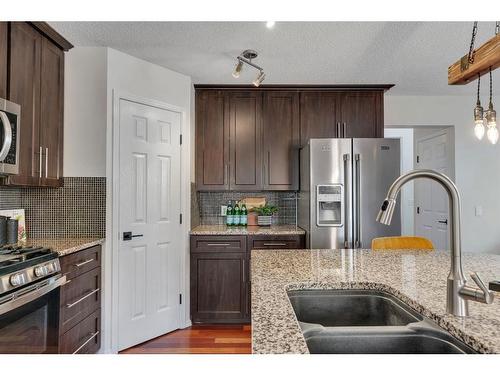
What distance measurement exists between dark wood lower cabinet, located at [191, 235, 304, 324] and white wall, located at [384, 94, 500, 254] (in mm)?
2344

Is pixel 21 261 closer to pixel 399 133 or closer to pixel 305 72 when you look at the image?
pixel 305 72

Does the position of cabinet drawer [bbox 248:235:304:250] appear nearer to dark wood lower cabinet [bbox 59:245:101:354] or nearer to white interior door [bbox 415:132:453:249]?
dark wood lower cabinet [bbox 59:245:101:354]

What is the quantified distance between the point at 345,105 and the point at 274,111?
0.79 m

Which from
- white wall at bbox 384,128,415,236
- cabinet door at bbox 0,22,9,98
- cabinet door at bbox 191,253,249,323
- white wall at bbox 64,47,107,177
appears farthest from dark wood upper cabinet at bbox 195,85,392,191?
white wall at bbox 384,128,415,236

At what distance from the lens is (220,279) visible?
311 centimetres

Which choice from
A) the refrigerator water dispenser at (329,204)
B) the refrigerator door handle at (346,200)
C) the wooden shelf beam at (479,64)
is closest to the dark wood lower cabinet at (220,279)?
the refrigerator water dispenser at (329,204)

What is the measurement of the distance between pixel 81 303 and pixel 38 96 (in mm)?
1443

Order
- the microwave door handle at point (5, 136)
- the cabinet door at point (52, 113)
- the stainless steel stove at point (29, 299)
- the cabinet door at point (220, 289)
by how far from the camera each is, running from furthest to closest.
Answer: the cabinet door at point (220, 289), the cabinet door at point (52, 113), the microwave door handle at point (5, 136), the stainless steel stove at point (29, 299)

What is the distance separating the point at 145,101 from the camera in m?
2.74

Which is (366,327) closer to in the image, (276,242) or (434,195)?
(276,242)

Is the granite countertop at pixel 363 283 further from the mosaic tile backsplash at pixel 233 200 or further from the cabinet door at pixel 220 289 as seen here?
the mosaic tile backsplash at pixel 233 200

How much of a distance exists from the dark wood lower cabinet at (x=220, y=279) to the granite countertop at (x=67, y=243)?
100cm

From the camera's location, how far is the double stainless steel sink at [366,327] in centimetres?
84
